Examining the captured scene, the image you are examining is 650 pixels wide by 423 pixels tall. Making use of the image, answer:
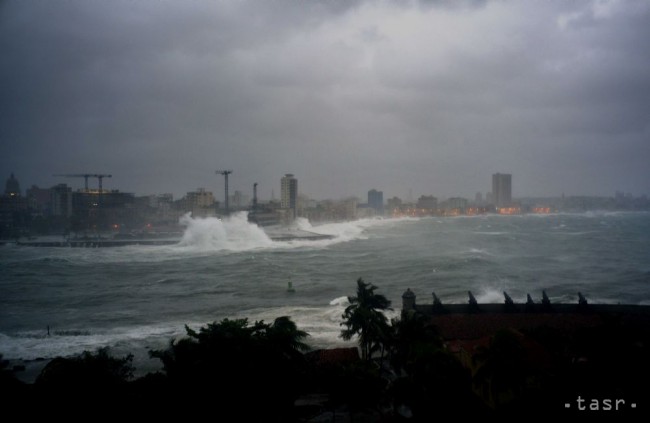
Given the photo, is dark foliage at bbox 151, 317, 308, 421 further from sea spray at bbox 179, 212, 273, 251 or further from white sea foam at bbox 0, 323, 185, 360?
sea spray at bbox 179, 212, 273, 251

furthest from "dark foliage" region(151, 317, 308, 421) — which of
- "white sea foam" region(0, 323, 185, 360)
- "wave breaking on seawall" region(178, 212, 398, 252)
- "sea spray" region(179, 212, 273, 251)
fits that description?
"sea spray" region(179, 212, 273, 251)

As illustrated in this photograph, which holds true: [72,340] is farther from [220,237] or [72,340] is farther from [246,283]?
[220,237]

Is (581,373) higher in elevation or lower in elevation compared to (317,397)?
higher

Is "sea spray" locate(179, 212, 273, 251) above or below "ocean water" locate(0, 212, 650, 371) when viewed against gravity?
above

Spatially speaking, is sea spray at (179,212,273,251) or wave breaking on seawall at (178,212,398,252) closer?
sea spray at (179,212,273,251)

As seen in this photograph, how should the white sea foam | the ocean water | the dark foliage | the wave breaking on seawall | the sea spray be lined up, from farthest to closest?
the wave breaking on seawall → the sea spray → the ocean water → the white sea foam → the dark foliage

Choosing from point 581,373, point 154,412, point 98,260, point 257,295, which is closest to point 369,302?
point 581,373

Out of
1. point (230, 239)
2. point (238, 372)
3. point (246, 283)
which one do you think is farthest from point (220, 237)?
point (238, 372)

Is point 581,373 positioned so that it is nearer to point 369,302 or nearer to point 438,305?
point 369,302

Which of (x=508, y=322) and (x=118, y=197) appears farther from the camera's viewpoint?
(x=118, y=197)
